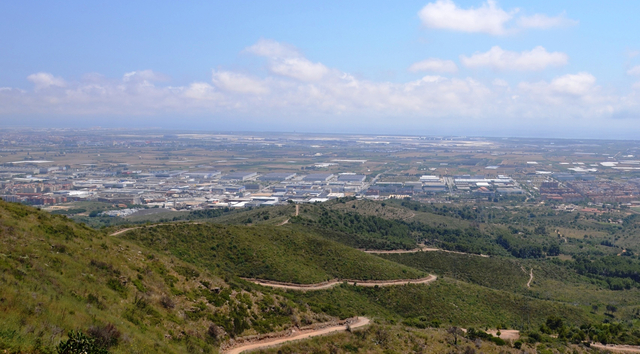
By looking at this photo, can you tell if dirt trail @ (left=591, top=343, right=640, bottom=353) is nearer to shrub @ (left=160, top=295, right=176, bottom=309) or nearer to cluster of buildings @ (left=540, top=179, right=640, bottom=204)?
shrub @ (left=160, top=295, right=176, bottom=309)

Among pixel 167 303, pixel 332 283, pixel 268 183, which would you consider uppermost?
pixel 167 303

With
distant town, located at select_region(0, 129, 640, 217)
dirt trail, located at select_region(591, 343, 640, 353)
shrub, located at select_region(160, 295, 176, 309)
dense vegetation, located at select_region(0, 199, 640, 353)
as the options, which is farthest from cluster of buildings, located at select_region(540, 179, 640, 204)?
shrub, located at select_region(160, 295, 176, 309)

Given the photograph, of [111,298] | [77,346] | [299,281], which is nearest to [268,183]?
[299,281]

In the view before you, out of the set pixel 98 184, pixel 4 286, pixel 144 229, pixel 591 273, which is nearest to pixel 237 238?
pixel 144 229

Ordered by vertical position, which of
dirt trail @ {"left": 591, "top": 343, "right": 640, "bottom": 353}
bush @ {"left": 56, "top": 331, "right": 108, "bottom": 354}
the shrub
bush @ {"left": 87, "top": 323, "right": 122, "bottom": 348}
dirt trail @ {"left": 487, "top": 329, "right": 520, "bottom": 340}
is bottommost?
dirt trail @ {"left": 591, "top": 343, "right": 640, "bottom": 353}

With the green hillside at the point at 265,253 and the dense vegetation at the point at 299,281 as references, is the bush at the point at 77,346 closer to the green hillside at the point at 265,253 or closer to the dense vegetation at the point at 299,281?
the dense vegetation at the point at 299,281

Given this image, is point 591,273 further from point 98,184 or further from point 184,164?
point 184,164

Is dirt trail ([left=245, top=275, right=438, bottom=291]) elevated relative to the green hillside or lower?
lower

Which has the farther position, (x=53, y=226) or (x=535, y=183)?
(x=535, y=183)

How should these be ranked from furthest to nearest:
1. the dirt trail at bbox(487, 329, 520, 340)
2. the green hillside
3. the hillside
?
the green hillside, the dirt trail at bbox(487, 329, 520, 340), the hillside

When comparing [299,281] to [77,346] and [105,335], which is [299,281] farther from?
[77,346]

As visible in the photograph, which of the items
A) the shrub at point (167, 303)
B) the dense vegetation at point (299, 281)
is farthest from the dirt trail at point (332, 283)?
the shrub at point (167, 303)
